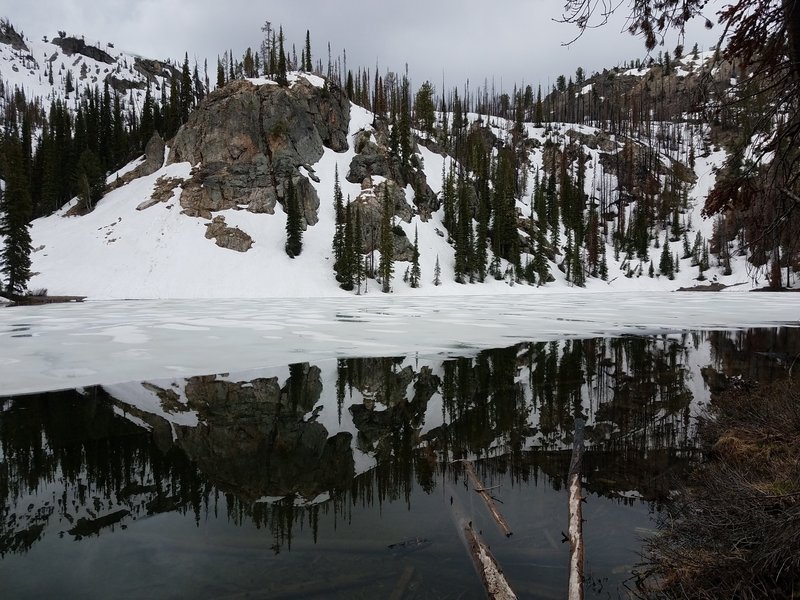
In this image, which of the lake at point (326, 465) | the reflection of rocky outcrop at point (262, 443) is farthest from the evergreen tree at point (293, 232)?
the reflection of rocky outcrop at point (262, 443)

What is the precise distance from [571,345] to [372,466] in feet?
32.9

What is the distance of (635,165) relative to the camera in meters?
97.8

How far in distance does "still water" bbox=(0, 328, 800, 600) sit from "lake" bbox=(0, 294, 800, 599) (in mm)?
24

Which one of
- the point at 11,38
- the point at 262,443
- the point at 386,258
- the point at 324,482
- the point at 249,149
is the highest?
the point at 11,38

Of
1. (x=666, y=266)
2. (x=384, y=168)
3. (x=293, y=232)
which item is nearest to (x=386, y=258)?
(x=293, y=232)

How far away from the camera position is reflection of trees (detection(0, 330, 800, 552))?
14.5 ft

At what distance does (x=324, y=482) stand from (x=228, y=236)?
50.4 m

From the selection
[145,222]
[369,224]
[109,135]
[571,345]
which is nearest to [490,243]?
[369,224]

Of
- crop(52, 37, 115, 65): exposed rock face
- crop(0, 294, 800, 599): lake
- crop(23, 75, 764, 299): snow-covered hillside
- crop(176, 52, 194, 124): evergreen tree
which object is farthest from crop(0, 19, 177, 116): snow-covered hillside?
crop(0, 294, 800, 599): lake

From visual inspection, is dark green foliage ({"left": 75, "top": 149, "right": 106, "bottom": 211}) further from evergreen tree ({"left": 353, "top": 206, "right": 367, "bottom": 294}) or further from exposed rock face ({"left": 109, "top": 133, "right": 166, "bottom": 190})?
evergreen tree ({"left": 353, "top": 206, "right": 367, "bottom": 294})

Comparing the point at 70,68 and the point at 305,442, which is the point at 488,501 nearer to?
the point at 305,442

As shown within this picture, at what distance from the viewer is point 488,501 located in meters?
4.16

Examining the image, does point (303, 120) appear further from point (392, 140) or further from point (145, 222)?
point (145, 222)

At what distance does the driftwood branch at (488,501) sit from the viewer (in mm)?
3902
